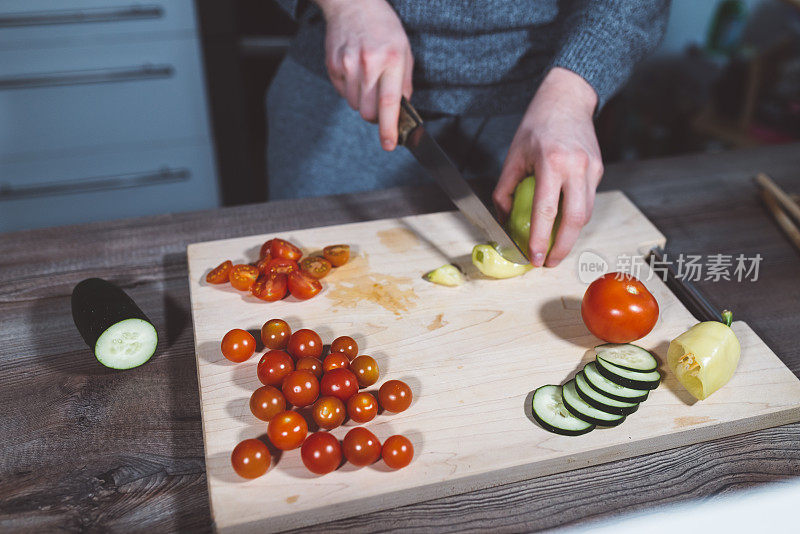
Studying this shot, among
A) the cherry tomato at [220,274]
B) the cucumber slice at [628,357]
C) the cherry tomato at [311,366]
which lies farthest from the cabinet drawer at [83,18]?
the cucumber slice at [628,357]

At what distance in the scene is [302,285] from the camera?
4.43 ft

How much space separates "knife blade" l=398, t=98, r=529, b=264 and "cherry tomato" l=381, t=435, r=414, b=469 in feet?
1.87

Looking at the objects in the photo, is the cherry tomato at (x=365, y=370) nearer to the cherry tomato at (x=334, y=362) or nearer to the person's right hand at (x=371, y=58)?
the cherry tomato at (x=334, y=362)

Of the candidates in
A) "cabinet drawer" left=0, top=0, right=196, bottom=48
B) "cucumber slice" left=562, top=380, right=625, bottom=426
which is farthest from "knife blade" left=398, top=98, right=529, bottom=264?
"cabinet drawer" left=0, top=0, right=196, bottom=48

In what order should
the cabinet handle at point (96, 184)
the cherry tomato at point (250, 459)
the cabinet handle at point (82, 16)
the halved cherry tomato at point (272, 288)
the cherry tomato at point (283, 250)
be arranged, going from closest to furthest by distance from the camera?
the cherry tomato at point (250, 459) → the halved cherry tomato at point (272, 288) → the cherry tomato at point (283, 250) → the cabinet handle at point (82, 16) → the cabinet handle at point (96, 184)

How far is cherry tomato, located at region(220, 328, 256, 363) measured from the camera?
1.20 metres

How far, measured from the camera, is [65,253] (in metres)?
1.56

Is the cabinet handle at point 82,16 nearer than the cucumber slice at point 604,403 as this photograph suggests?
No

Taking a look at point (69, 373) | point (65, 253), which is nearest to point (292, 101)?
point (65, 253)

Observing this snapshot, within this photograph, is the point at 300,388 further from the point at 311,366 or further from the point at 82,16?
the point at 82,16

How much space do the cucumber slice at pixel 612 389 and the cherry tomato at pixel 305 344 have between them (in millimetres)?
518

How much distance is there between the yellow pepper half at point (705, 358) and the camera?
3.66ft

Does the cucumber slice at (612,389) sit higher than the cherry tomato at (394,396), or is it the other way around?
the cucumber slice at (612,389)

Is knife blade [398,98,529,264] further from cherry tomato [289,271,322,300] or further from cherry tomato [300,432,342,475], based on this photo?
cherry tomato [300,432,342,475]
